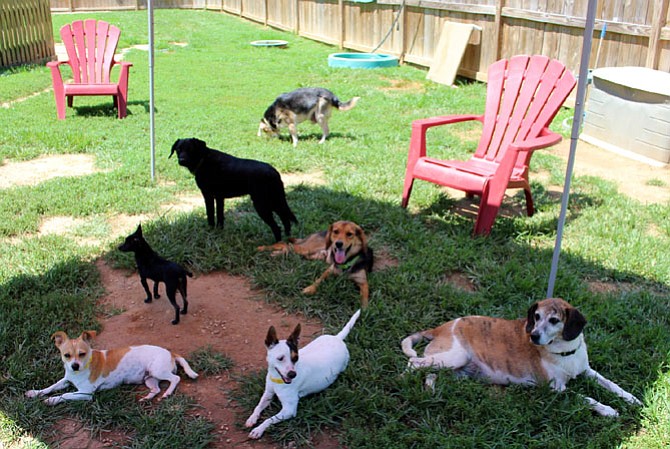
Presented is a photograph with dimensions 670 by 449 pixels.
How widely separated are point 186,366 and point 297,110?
5031mm

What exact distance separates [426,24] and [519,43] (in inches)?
104

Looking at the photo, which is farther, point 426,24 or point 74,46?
point 426,24

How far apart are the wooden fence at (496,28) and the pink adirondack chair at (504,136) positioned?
283 cm

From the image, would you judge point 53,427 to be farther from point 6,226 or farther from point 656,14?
point 656,14

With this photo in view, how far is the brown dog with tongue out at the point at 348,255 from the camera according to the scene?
4246 millimetres

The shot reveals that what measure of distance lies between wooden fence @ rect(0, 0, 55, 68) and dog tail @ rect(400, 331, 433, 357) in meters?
11.9

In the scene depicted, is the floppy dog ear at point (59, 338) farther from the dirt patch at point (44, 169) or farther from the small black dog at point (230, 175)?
the dirt patch at point (44, 169)

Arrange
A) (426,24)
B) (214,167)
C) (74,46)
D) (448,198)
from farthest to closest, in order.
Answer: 1. (426,24)
2. (74,46)
3. (448,198)
4. (214,167)

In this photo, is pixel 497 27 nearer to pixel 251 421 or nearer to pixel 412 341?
pixel 412 341

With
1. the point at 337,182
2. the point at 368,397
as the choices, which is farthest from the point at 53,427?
the point at 337,182

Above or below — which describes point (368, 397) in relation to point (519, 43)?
below

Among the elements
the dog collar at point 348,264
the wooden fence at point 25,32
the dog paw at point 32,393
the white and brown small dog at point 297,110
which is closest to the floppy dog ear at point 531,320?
the dog collar at point 348,264

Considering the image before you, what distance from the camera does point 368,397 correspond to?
3.23 m

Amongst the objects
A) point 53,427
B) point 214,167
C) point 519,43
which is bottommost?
point 53,427
